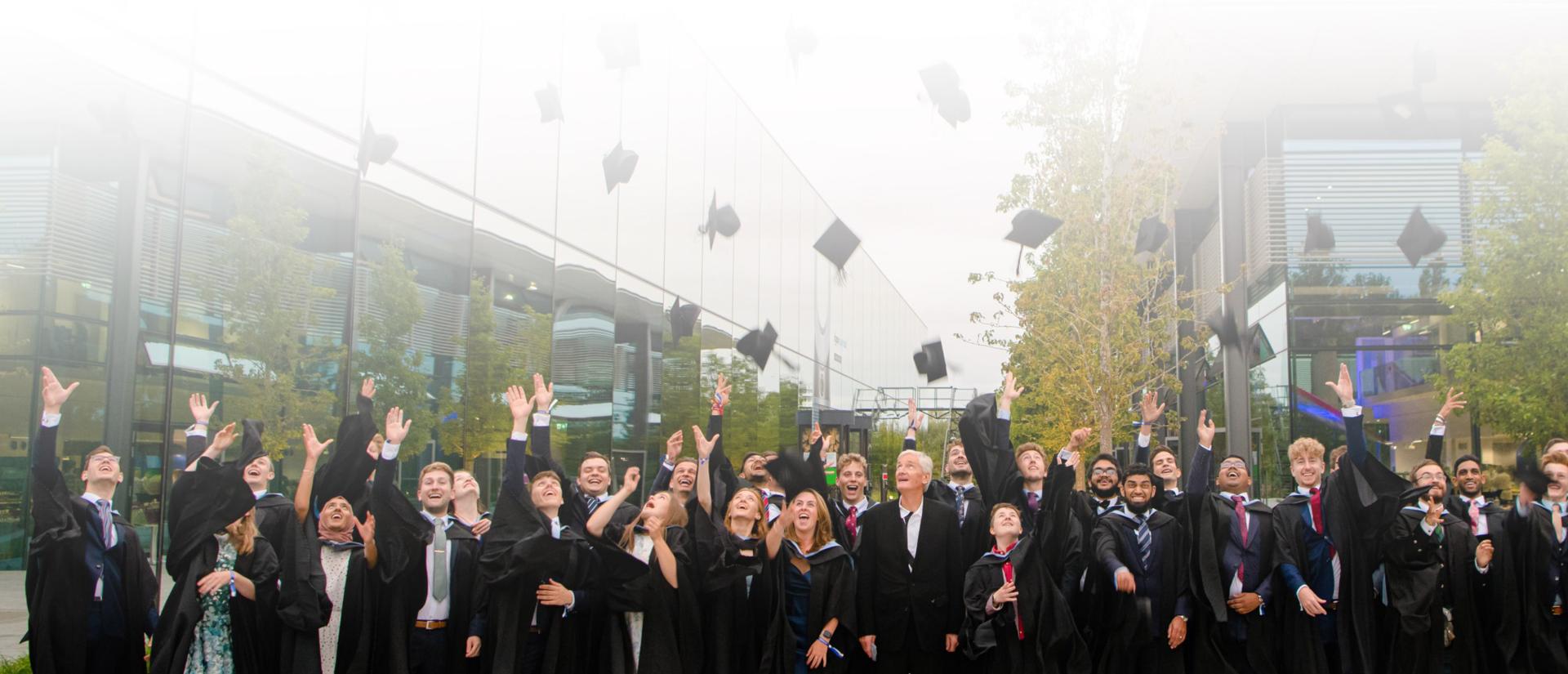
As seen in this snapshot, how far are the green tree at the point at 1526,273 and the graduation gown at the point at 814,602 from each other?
10629 millimetres

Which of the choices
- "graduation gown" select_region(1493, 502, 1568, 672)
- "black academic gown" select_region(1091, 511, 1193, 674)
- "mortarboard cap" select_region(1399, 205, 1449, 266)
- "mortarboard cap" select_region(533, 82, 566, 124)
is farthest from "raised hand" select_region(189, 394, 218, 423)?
"mortarboard cap" select_region(1399, 205, 1449, 266)

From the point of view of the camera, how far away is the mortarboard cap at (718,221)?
A: 17.3 m

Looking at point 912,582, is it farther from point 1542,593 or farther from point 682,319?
point 682,319

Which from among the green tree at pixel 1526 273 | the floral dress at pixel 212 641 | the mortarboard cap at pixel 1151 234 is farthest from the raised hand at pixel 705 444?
the green tree at pixel 1526 273

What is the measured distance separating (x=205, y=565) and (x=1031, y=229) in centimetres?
847

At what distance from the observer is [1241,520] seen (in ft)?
23.9

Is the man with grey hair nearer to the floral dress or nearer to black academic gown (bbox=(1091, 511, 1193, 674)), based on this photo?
black academic gown (bbox=(1091, 511, 1193, 674))

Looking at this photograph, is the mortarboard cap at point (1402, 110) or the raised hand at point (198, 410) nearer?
the raised hand at point (198, 410)

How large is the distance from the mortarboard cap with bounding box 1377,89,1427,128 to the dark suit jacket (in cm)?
1614

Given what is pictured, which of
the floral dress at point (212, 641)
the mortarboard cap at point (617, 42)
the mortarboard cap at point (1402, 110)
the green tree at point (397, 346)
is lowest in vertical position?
the floral dress at point (212, 641)

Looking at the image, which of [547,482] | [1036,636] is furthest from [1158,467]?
[547,482]

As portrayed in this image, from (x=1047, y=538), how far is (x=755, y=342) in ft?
32.4

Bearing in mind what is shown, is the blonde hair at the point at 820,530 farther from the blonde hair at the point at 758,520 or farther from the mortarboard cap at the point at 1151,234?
the mortarboard cap at the point at 1151,234

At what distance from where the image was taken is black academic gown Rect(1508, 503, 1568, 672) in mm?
7500
